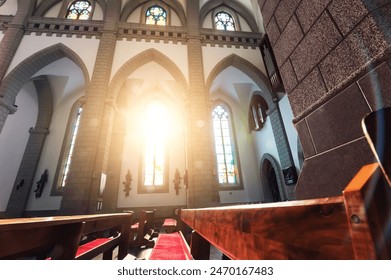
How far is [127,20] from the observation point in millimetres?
7426

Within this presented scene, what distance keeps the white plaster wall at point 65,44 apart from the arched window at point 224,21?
15.9 ft

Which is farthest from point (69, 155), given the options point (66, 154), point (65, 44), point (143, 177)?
point (65, 44)

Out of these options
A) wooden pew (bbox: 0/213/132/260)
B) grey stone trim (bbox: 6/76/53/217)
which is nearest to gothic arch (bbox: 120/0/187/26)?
grey stone trim (bbox: 6/76/53/217)

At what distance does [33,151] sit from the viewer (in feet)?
24.8

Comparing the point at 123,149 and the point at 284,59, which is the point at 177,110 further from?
the point at 284,59

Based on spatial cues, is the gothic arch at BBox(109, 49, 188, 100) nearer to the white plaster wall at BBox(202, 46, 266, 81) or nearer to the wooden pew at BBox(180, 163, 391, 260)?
the white plaster wall at BBox(202, 46, 266, 81)

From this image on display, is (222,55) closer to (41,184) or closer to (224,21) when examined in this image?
→ (224,21)

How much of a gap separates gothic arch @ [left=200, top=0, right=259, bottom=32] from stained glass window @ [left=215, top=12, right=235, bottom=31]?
37 cm

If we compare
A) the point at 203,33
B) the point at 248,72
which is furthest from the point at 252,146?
the point at 203,33

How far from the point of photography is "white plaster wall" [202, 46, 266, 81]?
6578 millimetres

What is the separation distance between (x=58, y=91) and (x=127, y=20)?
14.3 feet

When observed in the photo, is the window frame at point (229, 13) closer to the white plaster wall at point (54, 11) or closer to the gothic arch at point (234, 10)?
the gothic arch at point (234, 10)

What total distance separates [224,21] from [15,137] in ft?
31.7
